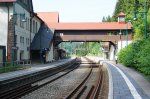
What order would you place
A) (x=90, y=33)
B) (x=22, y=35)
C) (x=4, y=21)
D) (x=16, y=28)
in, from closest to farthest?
(x=4, y=21), (x=16, y=28), (x=22, y=35), (x=90, y=33)

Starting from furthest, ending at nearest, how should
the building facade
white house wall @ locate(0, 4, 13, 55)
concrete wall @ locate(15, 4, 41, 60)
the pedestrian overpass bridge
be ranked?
1. the pedestrian overpass bridge
2. concrete wall @ locate(15, 4, 41, 60)
3. white house wall @ locate(0, 4, 13, 55)
4. the building facade

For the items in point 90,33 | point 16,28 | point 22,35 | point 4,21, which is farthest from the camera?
point 90,33

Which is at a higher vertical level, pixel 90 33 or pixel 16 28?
pixel 90 33

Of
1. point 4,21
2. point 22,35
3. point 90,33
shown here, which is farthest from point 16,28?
point 90,33

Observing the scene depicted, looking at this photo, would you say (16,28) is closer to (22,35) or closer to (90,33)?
(22,35)

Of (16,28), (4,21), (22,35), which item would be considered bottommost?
(22,35)

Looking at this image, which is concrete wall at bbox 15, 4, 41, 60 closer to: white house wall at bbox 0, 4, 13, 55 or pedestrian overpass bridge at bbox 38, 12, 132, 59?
white house wall at bbox 0, 4, 13, 55

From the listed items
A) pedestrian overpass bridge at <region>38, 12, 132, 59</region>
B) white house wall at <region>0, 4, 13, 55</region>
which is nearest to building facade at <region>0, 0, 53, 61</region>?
white house wall at <region>0, 4, 13, 55</region>

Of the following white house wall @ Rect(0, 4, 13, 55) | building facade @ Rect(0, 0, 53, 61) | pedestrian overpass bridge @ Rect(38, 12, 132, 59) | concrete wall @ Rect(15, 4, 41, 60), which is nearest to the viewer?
building facade @ Rect(0, 0, 53, 61)

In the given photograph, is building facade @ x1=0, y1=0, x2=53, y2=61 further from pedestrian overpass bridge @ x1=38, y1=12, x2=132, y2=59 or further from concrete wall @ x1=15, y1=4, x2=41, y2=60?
pedestrian overpass bridge @ x1=38, y1=12, x2=132, y2=59

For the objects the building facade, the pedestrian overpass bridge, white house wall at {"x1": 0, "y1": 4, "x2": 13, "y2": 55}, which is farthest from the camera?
the pedestrian overpass bridge

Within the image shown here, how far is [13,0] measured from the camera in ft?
160

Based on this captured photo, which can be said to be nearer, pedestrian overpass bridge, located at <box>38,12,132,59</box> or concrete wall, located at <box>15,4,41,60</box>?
concrete wall, located at <box>15,4,41,60</box>

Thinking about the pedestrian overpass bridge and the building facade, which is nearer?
the building facade
